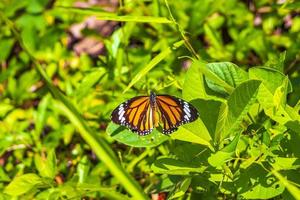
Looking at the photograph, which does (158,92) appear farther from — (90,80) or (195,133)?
(195,133)

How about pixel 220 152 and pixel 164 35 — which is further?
pixel 164 35

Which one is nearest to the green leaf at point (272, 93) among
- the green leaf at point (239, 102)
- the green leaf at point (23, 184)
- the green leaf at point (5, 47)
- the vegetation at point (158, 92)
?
the vegetation at point (158, 92)

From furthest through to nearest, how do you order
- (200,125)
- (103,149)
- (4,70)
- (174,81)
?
(4,70) < (174,81) < (200,125) < (103,149)

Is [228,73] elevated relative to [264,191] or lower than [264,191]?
elevated

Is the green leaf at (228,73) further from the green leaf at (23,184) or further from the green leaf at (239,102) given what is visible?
the green leaf at (23,184)

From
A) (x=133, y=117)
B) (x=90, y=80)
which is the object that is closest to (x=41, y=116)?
(x=90, y=80)

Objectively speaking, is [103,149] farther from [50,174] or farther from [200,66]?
[50,174]

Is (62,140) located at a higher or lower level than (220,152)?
lower

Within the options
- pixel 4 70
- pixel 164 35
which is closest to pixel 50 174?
pixel 164 35
